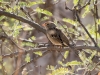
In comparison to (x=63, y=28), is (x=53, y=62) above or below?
below

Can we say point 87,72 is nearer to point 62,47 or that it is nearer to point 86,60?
point 86,60

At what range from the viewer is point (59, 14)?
783 cm

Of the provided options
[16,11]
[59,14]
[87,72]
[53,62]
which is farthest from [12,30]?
[59,14]

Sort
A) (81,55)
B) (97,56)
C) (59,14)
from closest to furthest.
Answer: (81,55), (97,56), (59,14)

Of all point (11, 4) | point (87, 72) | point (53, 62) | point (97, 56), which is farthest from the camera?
point (53, 62)

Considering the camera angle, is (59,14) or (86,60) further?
(59,14)

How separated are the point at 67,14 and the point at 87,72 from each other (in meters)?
4.93

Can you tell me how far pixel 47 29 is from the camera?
4113 millimetres

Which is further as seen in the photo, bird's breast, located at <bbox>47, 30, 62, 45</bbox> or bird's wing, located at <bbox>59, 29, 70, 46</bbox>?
bird's breast, located at <bbox>47, 30, 62, 45</bbox>

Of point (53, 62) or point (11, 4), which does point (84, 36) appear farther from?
point (53, 62)

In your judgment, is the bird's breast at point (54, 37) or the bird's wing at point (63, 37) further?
the bird's breast at point (54, 37)

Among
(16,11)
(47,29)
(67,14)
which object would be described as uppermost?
(16,11)

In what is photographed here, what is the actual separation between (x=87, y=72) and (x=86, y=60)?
19 cm

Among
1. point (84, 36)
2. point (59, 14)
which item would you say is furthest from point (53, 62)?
point (84, 36)
